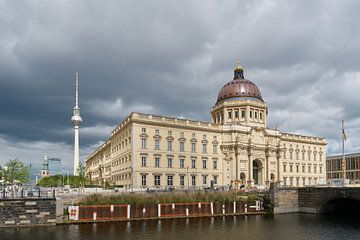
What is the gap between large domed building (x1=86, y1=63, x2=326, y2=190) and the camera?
85.6 m

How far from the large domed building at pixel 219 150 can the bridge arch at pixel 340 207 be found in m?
22.8

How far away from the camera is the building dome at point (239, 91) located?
112 m

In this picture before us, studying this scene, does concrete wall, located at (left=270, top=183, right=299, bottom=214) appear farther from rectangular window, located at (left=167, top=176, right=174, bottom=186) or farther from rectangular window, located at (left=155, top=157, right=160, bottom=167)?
rectangular window, located at (left=155, top=157, right=160, bottom=167)

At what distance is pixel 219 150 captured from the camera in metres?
97.9

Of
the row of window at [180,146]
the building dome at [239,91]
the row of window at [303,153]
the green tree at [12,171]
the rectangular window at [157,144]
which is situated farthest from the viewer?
the row of window at [303,153]

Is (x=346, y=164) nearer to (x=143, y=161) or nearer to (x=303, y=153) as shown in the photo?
(x=303, y=153)

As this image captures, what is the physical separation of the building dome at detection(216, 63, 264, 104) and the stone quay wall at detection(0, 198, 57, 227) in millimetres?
71589

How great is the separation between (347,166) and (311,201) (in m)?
111

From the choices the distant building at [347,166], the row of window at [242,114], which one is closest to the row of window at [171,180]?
the row of window at [242,114]

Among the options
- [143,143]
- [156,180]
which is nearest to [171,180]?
[156,180]

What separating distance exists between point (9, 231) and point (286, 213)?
4801 cm

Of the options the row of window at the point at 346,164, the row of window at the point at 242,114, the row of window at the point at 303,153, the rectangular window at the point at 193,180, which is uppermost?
the row of window at the point at 242,114

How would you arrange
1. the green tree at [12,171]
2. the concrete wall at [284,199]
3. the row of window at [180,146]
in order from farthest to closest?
the green tree at [12,171], the row of window at [180,146], the concrete wall at [284,199]

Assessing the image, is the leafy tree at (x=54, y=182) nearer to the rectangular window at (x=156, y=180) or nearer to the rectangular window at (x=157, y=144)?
the rectangular window at (x=156, y=180)
